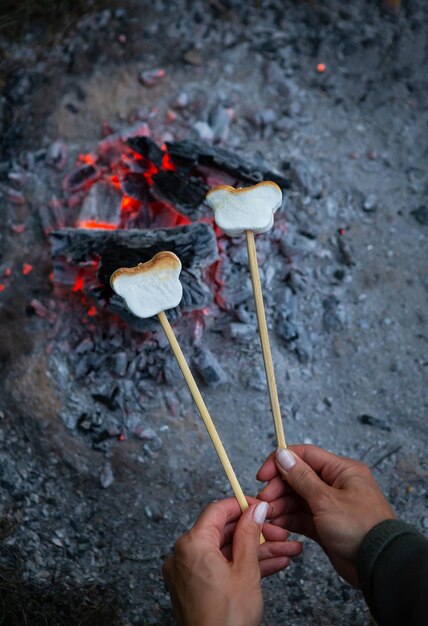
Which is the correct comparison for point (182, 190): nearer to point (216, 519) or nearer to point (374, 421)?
point (374, 421)

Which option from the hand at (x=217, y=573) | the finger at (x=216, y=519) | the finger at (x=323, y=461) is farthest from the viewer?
the finger at (x=323, y=461)

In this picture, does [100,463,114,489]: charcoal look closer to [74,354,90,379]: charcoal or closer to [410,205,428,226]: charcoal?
[74,354,90,379]: charcoal

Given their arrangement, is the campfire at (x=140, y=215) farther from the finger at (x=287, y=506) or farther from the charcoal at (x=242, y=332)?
the finger at (x=287, y=506)

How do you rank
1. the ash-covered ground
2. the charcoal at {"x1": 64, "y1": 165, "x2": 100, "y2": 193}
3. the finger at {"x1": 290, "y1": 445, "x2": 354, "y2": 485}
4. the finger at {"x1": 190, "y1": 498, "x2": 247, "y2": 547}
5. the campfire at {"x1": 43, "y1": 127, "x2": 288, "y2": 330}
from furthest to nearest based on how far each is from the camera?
1. the charcoal at {"x1": 64, "y1": 165, "x2": 100, "y2": 193}
2. the campfire at {"x1": 43, "y1": 127, "x2": 288, "y2": 330}
3. the ash-covered ground
4. the finger at {"x1": 290, "y1": 445, "x2": 354, "y2": 485}
5. the finger at {"x1": 190, "y1": 498, "x2": 247, "y2": 547}

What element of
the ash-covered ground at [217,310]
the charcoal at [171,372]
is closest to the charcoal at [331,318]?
the ash-covered ground at [217,310]

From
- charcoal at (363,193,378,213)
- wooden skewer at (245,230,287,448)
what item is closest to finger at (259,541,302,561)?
wooden skewer at (245,230,287,448)
